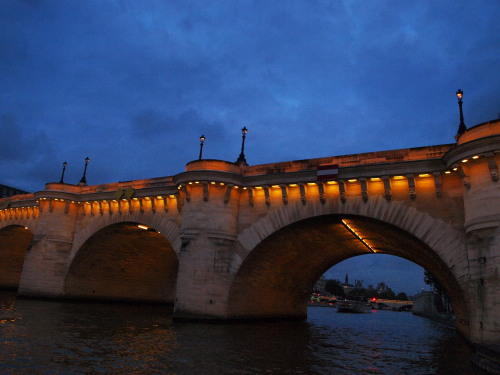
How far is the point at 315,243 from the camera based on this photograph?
2895 cm

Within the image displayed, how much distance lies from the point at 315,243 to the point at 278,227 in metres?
5.57

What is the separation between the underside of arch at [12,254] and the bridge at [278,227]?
9062 millimetres

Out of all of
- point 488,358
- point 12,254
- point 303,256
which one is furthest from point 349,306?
point 488,358

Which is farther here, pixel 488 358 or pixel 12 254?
pixel 12 254

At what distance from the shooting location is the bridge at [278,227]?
1777 centimetres

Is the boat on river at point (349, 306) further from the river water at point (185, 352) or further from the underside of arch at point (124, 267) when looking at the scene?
the river water at point (185, 352)

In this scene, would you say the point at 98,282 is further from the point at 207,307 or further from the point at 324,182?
the point at 324,182

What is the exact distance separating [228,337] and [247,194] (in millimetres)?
9969

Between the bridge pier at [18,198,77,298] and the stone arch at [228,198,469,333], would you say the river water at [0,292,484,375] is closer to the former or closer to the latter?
the stone arch at [228,198,469,333]

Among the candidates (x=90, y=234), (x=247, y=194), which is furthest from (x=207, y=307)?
(x=90, y=234)

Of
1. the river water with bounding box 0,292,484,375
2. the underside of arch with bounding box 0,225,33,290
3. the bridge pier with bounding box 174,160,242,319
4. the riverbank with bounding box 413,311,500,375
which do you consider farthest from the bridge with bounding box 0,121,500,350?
the underside of arch with bounding box 0,225,33,290

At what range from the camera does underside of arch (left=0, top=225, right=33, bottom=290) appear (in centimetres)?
4878

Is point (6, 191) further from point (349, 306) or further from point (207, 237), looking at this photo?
point (207, 237)

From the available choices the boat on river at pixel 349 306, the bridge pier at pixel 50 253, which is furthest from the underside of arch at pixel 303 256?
the boat on river at pixel 349 306
